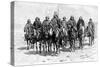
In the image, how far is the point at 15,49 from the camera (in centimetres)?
697

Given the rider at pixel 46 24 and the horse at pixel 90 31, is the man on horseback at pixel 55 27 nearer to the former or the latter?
the rider at pixel 46 24

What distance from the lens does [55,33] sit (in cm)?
754

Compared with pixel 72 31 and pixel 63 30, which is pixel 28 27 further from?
pixel 72 31

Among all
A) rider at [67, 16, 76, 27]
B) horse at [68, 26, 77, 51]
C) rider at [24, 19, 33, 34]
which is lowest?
horse at [68, 26, 77, 51]

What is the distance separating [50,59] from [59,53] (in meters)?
0.35

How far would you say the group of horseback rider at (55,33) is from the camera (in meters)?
7.29

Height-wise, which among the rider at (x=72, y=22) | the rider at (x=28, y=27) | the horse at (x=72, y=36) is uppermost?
the rider at (x=72, y=22)

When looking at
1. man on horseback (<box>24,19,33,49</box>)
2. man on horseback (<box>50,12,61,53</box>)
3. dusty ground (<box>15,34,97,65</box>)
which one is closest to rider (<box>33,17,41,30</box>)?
man on horseback (<box>24,19,33,49</box>)

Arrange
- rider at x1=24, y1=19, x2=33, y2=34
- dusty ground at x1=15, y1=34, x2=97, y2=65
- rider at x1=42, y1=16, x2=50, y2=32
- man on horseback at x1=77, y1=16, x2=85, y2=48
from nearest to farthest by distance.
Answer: dusty ground at x1=15, y1=34, x2=97, y2=65 → rider at x1=24, y1=19, x2=33, y2=34 → rider at x1=42, y1=16, x2=50, y2=32 → man on horseback at x1=77, y1=16, x2=85, y2=48

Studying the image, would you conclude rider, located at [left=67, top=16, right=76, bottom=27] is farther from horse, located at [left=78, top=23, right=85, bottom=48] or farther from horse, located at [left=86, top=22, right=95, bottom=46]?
horse, located at [left=86, top=22, right=95, bottom=46]

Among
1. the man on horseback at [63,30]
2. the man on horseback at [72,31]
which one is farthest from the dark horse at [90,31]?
the man on horseback at [63,30]

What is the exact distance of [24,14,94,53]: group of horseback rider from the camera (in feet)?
23.9

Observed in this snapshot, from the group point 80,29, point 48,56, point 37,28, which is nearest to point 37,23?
point 37,28

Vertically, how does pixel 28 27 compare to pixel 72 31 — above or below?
above
